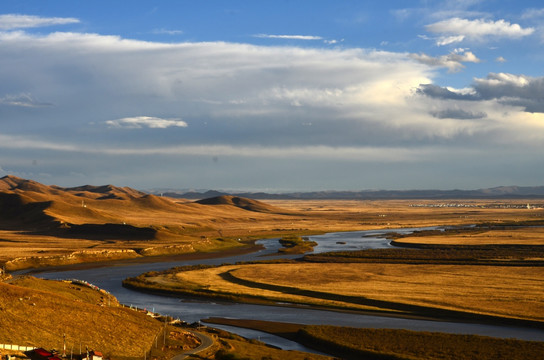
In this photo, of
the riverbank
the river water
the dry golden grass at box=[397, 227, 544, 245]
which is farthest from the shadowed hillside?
the dry golden grass at box=[397, 227, 544, 245]

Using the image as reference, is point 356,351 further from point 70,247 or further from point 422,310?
point 70,247

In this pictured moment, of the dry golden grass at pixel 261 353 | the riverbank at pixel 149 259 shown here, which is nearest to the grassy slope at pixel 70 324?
the dry golden grass at pixel 261 353

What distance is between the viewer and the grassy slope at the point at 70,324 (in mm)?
43188

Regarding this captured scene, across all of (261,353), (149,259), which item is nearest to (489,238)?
(149,259)

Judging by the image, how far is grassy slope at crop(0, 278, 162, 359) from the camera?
142 feet

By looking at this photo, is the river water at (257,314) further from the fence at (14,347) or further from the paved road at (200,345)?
the fence at (14,347)

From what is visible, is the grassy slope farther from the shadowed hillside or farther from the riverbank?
the shadowed hillside

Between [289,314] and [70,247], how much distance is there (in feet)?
256

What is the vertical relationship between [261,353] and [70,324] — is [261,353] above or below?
below

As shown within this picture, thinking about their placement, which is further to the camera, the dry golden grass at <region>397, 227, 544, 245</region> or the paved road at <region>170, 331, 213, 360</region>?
the dry golden grass at <region>397, 227, 544, 245</region>

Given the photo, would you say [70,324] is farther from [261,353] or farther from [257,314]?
[257,314]

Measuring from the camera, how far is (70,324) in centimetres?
4691

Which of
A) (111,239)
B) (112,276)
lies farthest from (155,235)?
(112,276)

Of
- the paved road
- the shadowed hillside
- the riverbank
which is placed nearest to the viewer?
the paved road
